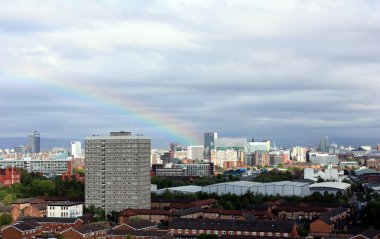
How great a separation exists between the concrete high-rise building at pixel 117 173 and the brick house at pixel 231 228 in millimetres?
8432

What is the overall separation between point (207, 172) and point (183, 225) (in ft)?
177

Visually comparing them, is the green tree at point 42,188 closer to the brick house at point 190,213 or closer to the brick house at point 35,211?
the brick house at point 35,211

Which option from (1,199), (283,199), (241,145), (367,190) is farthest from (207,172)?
(241,145)

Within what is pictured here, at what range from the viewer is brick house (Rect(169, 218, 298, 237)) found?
30109 mm

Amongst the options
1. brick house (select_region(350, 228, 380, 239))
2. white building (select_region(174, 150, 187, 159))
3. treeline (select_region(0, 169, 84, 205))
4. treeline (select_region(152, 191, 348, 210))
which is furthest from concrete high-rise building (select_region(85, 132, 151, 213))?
white building (select_region(174, 150, 187, 159))

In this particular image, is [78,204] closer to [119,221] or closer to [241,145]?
[119,221]

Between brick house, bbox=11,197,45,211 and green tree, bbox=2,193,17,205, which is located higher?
green tree, bbox=2,193,17,205

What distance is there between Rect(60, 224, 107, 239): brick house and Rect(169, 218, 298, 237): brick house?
3.40 meters

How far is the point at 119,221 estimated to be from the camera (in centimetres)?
3641

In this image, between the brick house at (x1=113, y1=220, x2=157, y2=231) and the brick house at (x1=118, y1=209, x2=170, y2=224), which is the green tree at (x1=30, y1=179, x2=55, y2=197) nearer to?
the brick house at (x1=118, y1=209, x2=170, y2=224)

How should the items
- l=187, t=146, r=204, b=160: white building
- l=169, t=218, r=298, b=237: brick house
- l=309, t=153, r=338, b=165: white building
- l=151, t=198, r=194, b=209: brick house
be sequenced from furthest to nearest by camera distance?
l=187, t=146, r=204, b=160: white building < l=309, t=153, r=338, b=165: white building < l=151, t=198, r=194, b=209: brick house < l=169, t=218, r=298, b=237: brick house

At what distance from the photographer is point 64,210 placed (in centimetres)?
3812

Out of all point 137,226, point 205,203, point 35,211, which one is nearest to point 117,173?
point 35,211

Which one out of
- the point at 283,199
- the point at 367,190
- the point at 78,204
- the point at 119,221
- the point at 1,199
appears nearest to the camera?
the point at 119,221
